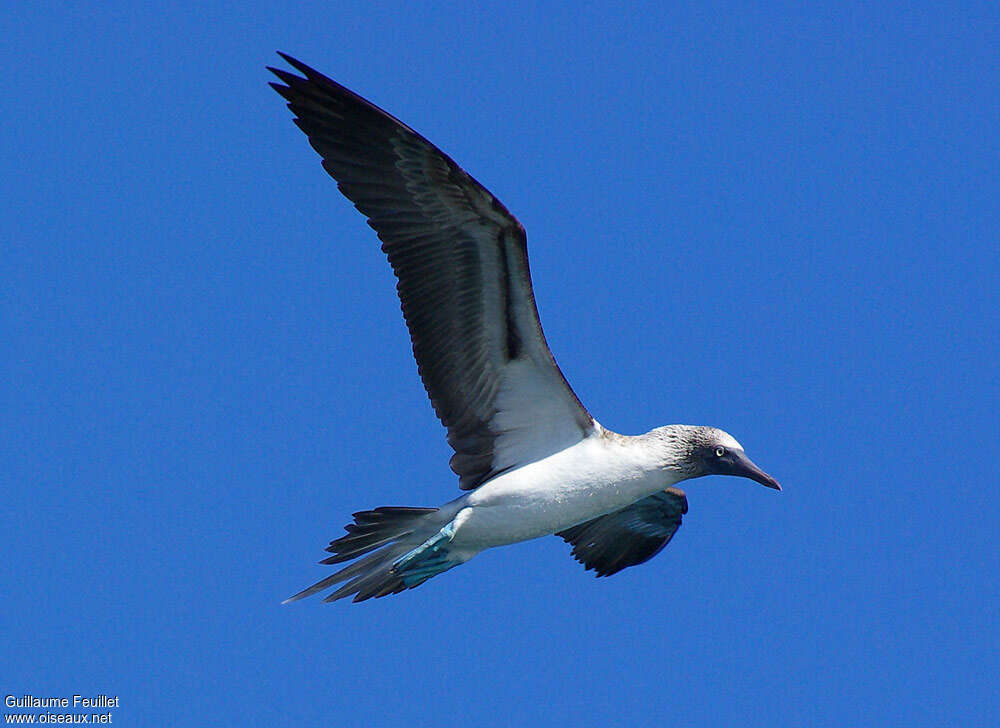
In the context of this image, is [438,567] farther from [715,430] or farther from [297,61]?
[297,61]

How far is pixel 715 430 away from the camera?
32.7 feet

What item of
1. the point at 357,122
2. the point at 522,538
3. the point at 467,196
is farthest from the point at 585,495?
the point at 357,122

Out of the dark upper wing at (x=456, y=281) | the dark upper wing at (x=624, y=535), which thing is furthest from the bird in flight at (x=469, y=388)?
the dark upper wing at (x=624, y=535)

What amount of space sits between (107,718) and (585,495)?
3.98 meters

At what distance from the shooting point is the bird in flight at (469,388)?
9117 millimetres

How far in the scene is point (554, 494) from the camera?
9.68 metres

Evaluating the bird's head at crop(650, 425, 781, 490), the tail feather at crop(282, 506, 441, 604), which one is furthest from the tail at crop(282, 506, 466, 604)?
the bird's head at crop(650, 425, 781, 490)

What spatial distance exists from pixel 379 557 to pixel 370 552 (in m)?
0.07

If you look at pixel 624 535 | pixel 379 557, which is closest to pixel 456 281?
pixel 379 557

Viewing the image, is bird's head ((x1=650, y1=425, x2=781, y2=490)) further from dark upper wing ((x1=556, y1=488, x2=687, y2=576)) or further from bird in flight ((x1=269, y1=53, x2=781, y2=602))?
dark upper wing ((x1=556, y1=488, x2=687, y2=576))

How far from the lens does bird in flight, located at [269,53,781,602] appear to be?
29.9ft

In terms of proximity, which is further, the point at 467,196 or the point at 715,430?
the point at 715,430

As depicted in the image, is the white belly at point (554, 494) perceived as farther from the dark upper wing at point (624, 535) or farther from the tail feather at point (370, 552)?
the dark upper wing at point (624, 535)

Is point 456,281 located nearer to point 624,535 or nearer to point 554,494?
point 554,494
